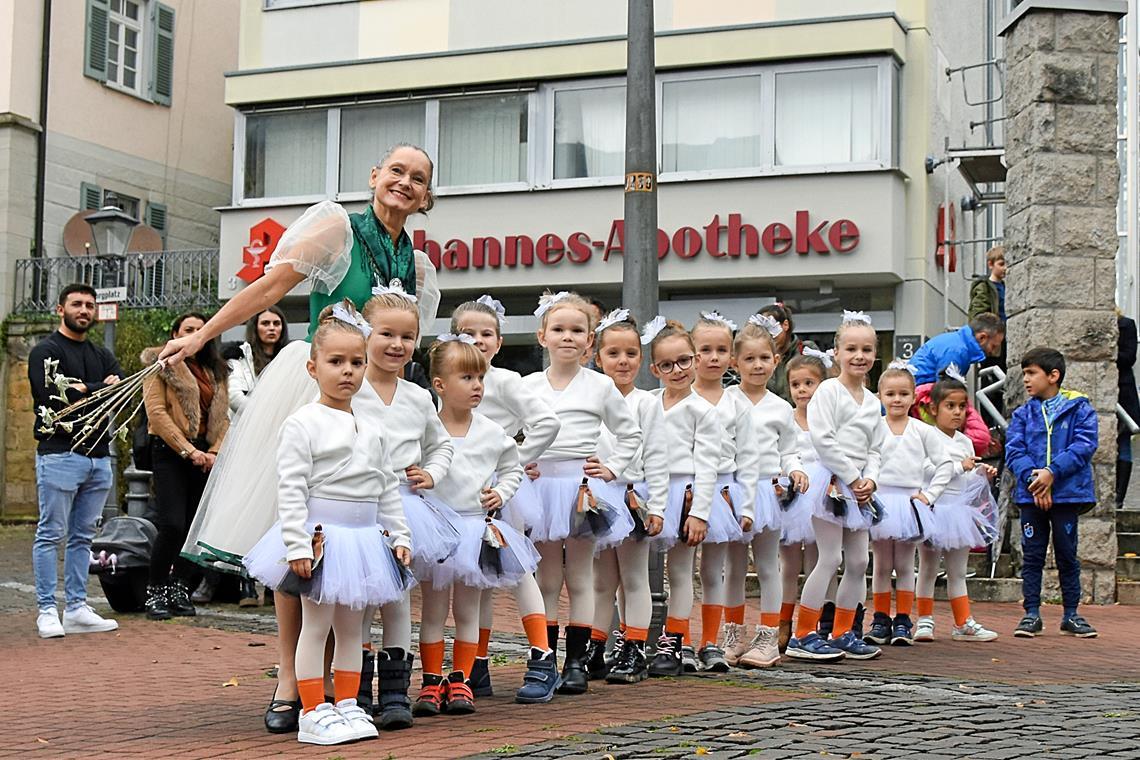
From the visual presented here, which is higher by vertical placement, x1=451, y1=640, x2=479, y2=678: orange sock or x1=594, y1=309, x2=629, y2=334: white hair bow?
x1=594, y1=309, x2=629, y2=334: white hair bow

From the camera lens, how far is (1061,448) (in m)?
11.0

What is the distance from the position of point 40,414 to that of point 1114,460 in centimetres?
842

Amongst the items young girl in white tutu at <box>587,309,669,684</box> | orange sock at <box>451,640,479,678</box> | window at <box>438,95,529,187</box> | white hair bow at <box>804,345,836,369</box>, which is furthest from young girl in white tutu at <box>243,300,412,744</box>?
window at <box>438,95,529,187</box>

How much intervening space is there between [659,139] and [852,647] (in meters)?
15.5

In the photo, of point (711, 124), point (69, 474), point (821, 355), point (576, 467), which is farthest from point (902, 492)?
point (711, 124)

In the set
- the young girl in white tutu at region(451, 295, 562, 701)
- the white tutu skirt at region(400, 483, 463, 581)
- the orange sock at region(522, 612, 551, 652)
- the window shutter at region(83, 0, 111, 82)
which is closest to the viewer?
the white tutu skirt at region(400, 483, 463, 581)

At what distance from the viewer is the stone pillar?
13.1m

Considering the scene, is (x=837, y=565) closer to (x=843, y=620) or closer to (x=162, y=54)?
(x=843, y=620)

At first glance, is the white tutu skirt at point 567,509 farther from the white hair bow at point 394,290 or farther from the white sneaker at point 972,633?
the white sneaker at point 972,633

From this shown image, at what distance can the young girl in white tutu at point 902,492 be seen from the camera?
9.87 meters

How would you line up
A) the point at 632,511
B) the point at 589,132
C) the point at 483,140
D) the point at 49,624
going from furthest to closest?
the point at 483,140 → the point at 589,132 → the point at 49,624 → the point at 632,511

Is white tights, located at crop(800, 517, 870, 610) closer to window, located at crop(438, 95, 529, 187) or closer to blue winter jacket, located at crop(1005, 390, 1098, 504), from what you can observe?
blue winter jacket, located at crop(1005, 390, 1098, 504)

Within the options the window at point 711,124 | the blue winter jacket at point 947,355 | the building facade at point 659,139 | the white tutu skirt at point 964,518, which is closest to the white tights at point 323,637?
the white tutu skirt at point 964,518

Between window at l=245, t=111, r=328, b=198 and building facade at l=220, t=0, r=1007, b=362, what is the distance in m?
0.03
